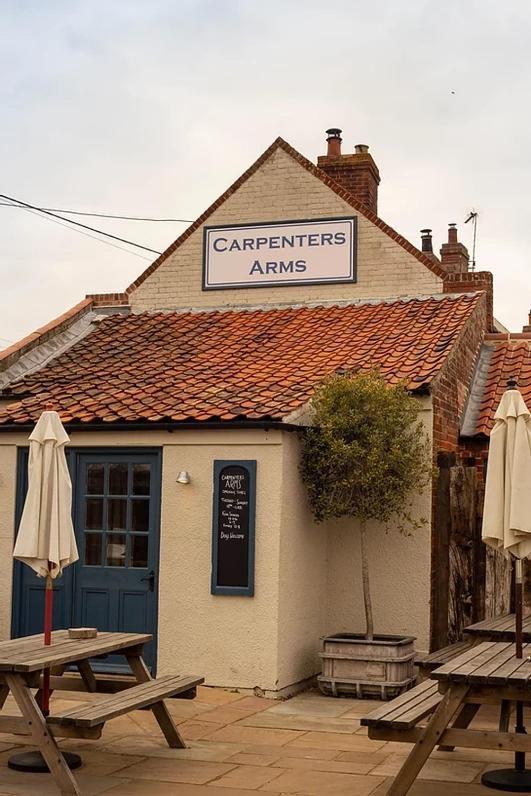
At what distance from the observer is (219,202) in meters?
15.1

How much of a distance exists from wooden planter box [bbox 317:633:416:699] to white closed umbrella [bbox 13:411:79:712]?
364 centimetres

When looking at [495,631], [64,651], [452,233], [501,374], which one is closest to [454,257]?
[452,233]

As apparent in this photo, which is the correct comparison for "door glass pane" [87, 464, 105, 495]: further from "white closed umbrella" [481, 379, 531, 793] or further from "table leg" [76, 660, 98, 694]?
"white closed umbrella" [481, 379, 531, 793]

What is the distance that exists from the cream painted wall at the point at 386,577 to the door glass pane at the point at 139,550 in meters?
1.98

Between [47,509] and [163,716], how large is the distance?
176 cm

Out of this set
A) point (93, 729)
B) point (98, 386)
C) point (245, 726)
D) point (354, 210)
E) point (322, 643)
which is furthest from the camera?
point (354, 210)

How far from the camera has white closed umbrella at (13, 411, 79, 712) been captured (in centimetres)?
743

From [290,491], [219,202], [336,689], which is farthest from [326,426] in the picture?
[219,202]

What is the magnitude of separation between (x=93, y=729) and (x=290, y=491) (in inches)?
166

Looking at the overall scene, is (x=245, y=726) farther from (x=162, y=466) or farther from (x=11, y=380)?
(x=11, y=380)

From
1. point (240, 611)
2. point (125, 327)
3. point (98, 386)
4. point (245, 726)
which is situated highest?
point (125, 327)

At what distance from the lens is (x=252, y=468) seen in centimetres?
1031

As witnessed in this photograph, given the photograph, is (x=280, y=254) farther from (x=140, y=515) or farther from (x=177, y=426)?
(x=140, y=515)

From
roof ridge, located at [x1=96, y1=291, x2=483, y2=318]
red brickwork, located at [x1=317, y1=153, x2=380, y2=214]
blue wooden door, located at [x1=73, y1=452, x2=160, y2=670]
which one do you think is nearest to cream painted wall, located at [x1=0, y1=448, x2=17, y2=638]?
blue wooden door, located at [x1=73, y1=452, x2=160, y2=670]
